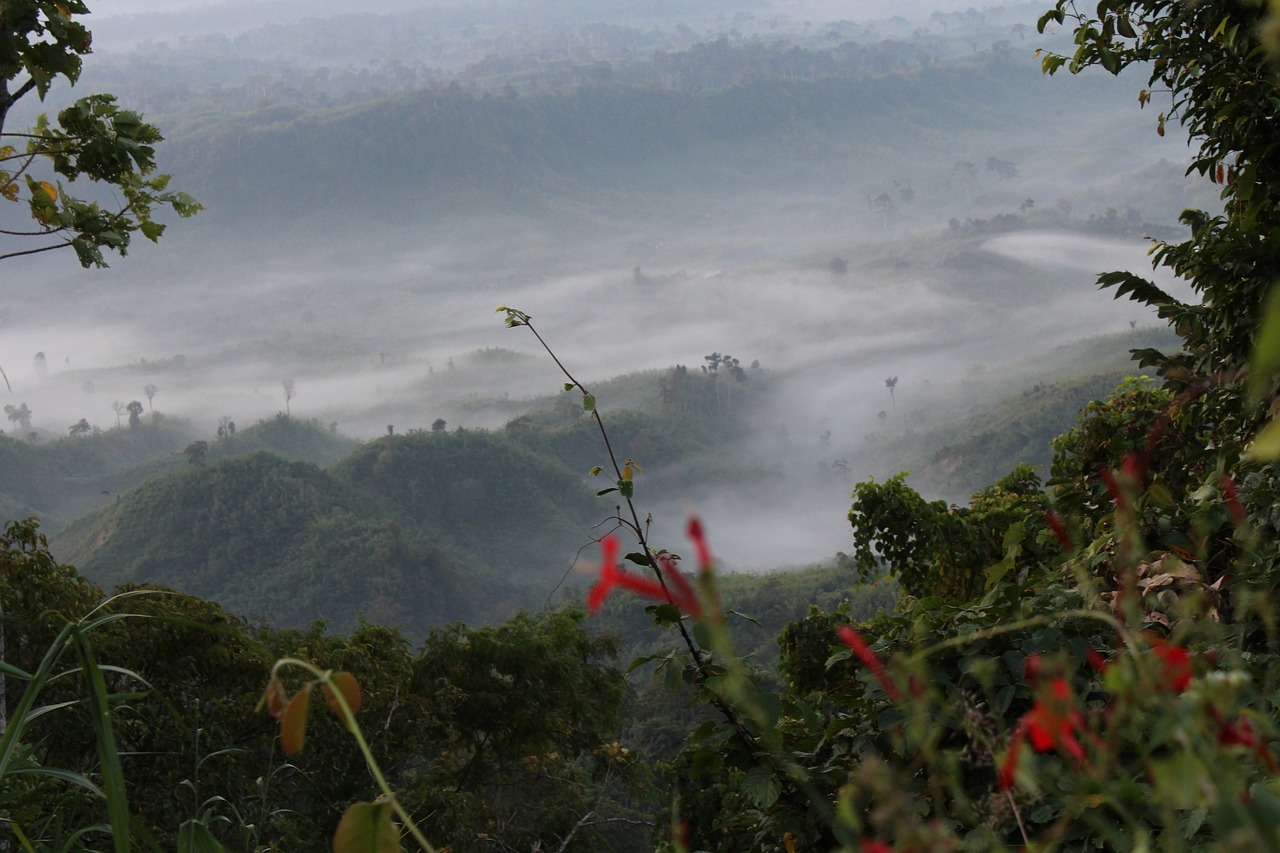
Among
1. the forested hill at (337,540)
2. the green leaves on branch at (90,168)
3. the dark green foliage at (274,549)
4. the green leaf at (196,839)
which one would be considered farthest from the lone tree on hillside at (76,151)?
the dark green foliage at (274,549)

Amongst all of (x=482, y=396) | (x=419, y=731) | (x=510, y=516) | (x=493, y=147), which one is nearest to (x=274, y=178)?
(x=493, y=147)

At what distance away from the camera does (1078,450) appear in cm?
622

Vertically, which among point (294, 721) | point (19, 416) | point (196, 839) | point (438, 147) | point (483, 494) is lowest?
point (483, 494)

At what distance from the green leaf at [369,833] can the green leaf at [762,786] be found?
3.38ft

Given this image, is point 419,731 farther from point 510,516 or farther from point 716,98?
point 716,98

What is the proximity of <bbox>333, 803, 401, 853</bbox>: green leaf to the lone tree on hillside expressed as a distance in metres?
2.97

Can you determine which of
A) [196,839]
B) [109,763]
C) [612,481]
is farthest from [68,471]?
[109,763]

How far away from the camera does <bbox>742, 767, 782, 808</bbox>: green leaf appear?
1.61 m

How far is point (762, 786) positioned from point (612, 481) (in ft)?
2.06

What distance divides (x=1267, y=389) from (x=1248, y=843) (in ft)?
7.86

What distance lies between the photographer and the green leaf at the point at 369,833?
678 mm

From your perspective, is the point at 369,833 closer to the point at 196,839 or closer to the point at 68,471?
the point at 196,839

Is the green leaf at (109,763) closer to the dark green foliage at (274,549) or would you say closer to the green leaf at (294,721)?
the green leaf at (294,721)

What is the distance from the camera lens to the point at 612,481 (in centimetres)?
200
